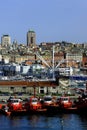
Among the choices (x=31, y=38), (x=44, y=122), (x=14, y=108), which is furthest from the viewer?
(x=31, y=38)

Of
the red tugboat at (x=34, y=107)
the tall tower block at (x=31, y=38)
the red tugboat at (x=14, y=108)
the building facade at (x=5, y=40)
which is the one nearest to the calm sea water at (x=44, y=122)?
the red tugboat at (x=14, y=108)

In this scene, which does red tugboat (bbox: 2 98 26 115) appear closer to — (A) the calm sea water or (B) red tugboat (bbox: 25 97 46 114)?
(B) red tugboat (bbox: 25 97 46 114)

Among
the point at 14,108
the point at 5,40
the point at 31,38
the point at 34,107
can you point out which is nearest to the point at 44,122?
the point at 34,107

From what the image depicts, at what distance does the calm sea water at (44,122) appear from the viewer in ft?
91.7

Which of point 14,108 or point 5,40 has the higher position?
point 5,40

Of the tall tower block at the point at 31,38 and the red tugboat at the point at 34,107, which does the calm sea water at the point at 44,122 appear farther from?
the tall tower block at the point at 31,38

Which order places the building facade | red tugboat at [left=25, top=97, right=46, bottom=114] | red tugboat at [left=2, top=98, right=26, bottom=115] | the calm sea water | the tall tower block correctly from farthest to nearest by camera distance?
the building facade → the tall tower block → red tugboat at [left=25, top=97, right=46, bottom=114] → red tugboat at [left=2, top=98, right=26, bottom=115] → the calm sea water

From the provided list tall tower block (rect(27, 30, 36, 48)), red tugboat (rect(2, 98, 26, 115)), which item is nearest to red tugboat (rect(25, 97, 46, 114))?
red tugboat (rect(2, 98, 26, 115))

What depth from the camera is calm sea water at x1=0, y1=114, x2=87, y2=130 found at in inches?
1100

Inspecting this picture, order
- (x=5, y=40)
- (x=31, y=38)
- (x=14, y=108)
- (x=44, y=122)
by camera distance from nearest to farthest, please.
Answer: (x=44, y=122)
(x=14, y=108)
(x=31, y=38)
(x=5, y=40)

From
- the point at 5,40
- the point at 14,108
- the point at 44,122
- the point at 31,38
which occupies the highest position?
the point at 31,38

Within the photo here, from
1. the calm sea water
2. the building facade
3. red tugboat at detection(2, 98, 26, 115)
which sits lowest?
the calm sea water

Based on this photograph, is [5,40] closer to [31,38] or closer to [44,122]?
[31,38]

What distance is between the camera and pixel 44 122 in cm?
2959
